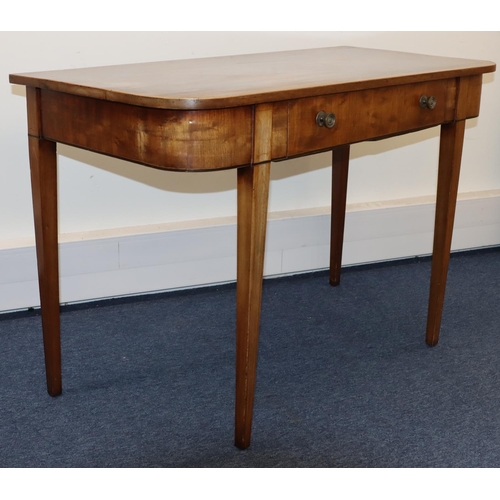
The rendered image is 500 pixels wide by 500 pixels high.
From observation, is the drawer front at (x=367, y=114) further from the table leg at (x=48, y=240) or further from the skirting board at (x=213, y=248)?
the skirting board at (x=213, y=248)

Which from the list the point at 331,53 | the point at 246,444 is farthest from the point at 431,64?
the point at 246,444

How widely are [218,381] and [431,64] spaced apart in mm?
864

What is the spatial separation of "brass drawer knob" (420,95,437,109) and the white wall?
71 cm

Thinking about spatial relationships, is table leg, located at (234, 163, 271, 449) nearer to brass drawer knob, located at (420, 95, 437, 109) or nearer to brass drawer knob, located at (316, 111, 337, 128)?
brass drawer knob, located at (316, 111, 337, 128)

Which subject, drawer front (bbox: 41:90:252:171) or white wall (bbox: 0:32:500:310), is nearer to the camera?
drawer front (bbox: 41:90:252:171)

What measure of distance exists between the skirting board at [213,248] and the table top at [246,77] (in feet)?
1.96

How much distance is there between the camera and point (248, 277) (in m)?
1.35

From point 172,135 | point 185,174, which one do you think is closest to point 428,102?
point 172,135

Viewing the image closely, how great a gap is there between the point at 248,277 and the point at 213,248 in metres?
0.89

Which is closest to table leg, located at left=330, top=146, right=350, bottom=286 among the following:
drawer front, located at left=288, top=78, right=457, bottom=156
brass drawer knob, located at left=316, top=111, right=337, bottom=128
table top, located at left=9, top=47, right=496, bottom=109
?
table top, located at left=9, top=47, right=496, bottom=109

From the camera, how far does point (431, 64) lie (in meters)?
1.70

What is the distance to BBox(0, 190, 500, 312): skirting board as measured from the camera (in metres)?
2.06

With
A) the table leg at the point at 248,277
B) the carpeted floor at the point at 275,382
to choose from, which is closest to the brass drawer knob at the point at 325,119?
the table leg at the point at 248,277

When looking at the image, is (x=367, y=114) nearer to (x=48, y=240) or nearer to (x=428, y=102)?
(x=428, y=102)
